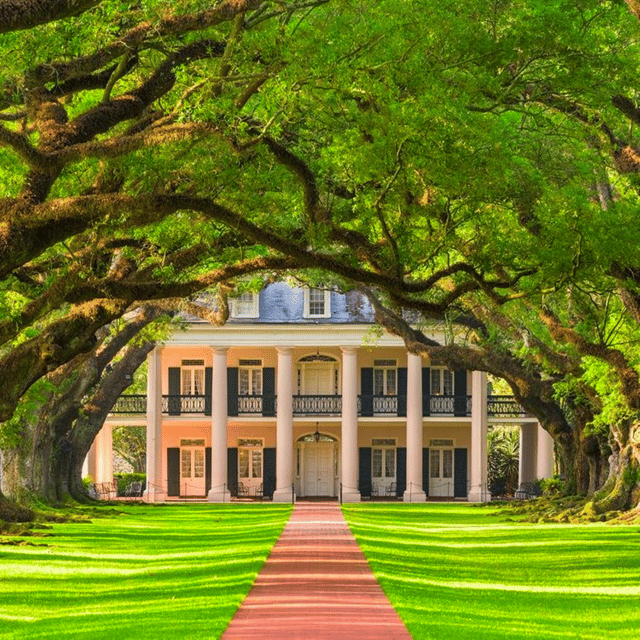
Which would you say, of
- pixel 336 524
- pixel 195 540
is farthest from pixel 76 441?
pixel 195 540

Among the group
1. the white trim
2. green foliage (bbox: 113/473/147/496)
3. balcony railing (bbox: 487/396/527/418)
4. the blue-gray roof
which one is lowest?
green foliage (bbox: 113/473/147/496)

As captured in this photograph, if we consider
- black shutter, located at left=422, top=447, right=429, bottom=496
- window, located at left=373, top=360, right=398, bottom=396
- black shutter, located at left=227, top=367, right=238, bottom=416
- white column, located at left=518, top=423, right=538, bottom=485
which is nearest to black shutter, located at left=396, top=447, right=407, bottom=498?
black shutter, located at left=422, top=447, right=429, bottom=496

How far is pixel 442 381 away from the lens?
59625 millimetres

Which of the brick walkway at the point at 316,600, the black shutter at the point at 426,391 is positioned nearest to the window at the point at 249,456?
the black shutter at the point at 426,391

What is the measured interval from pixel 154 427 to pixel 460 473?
12863 millimetres

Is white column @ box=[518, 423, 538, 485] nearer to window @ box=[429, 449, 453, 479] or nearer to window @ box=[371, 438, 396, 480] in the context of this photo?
window @ box=[429, 449, 453, 479]

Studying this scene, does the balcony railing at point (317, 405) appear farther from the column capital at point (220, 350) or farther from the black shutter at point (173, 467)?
the black shutter at point (173, 467)

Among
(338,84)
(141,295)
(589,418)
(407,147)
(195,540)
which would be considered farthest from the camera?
(589,418)

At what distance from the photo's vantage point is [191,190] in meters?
19.6

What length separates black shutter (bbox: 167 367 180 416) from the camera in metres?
59.2

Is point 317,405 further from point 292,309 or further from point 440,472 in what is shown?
point 440,472

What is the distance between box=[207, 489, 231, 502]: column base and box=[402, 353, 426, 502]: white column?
693cm

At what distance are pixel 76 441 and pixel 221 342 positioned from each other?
12943mm

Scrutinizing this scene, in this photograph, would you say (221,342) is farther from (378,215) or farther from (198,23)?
(198,23)
